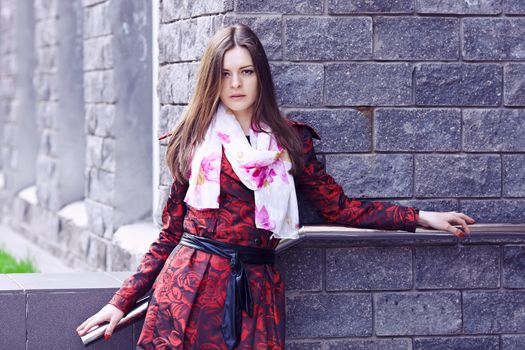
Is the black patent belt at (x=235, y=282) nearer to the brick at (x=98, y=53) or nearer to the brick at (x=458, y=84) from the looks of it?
the brick at (x=458, y=84)

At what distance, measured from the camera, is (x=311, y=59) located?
205 inches

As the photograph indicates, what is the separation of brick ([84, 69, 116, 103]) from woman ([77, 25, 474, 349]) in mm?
2965

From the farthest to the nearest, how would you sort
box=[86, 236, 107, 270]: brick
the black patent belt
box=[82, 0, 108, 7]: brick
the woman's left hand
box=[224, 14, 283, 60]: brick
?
box=[82, 0, 108, 7]: brick < box=[86, 236, 107, 270]: brick < box=[224, 14, 283, 60]: brick < the woman's left hand < the black patent belt

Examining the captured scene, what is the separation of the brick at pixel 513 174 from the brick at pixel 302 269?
0.83 metres

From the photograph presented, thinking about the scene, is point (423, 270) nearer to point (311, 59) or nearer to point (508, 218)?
point (508, 218)

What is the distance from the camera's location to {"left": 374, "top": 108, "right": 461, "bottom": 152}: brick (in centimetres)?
525

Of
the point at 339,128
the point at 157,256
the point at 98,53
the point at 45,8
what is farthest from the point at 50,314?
the point at 45,8

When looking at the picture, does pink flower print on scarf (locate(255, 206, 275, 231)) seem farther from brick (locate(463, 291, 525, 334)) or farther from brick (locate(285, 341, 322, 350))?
brick (locate(463, 291, 525, 334))

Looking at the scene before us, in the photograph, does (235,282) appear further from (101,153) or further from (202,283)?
(101,153)

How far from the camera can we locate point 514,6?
5.31 metres

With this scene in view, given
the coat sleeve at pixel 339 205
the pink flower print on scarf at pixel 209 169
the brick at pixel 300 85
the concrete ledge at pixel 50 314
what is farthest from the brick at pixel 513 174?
the concrete ledge at pixel 50 314

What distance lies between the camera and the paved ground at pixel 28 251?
905cm

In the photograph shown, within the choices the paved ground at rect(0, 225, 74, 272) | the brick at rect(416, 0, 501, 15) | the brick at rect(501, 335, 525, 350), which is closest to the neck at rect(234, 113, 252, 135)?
the brick at rect(416, 0, 501, 15)

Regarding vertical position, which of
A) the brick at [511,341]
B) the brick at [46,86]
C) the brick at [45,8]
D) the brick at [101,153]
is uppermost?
the brick at [45,8]
